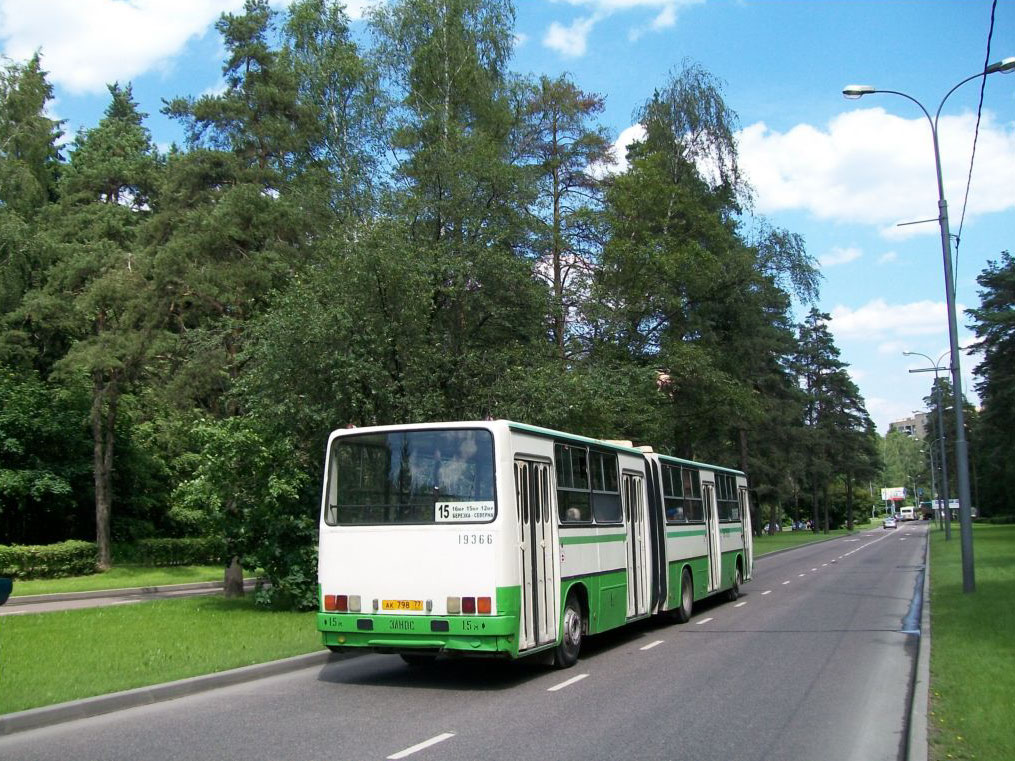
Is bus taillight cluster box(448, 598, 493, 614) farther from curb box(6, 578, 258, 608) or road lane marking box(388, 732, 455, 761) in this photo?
curb box(6, 578, 258, 608)

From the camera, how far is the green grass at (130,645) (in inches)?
396

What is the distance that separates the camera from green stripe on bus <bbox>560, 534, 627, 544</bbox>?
11963mm

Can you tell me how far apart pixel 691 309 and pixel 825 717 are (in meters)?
27.3

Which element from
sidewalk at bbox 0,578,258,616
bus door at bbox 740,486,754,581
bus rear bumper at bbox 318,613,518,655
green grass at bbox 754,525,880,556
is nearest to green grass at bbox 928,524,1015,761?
bus rear bumper at bbox 318,613,518,655

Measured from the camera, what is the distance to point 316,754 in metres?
7.46

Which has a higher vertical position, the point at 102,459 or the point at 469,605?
the point at 102,459

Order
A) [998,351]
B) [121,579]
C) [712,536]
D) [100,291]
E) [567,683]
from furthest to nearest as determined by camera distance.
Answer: [998,351] → [121,579] → [100,291] → [712,536] → [567,683]

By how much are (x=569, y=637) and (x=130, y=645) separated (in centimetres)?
627

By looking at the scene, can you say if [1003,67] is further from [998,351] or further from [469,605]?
[998,351]

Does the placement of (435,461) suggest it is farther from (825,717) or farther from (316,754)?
(825,717)

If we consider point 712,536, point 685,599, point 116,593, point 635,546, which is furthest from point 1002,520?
point 635,546

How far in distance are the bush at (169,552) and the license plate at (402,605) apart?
93.1ft

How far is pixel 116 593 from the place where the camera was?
27.5 meters

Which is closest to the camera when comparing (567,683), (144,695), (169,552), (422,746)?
(422,746)
